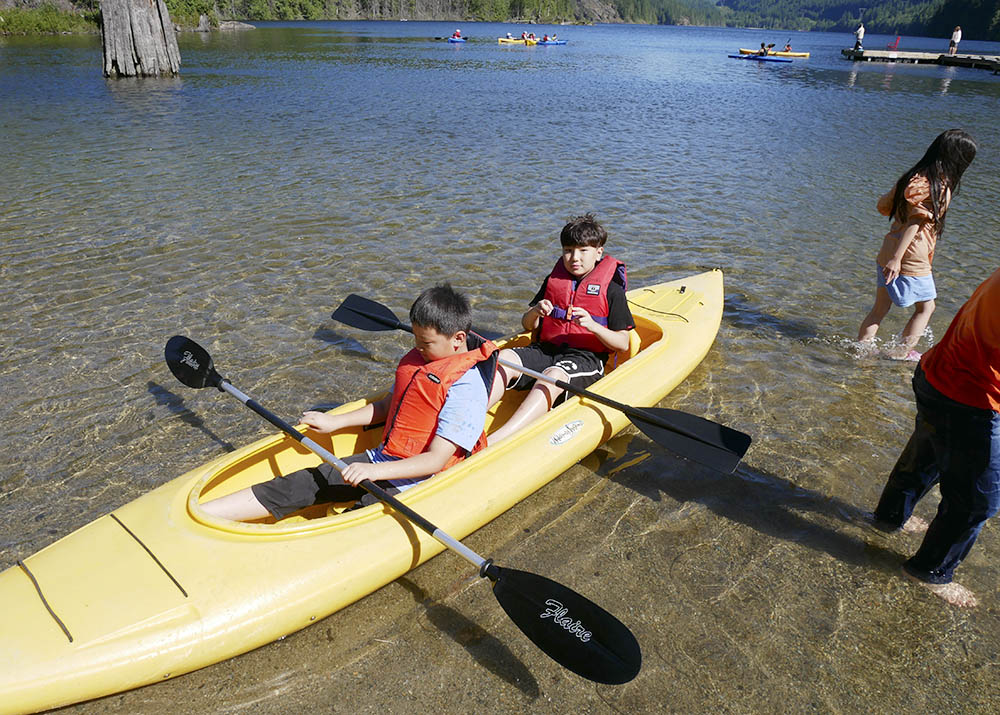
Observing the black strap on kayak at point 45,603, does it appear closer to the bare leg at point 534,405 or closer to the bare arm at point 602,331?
the bare leg at point 534,405

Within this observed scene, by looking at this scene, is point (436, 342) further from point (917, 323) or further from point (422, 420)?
point (917, 323)

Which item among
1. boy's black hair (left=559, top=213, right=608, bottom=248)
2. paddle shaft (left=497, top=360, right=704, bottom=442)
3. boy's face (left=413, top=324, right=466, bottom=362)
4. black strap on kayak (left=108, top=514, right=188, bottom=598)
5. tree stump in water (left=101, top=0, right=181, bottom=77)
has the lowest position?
black strap on kayak (left=108, top=514, right=188, bottom=598)

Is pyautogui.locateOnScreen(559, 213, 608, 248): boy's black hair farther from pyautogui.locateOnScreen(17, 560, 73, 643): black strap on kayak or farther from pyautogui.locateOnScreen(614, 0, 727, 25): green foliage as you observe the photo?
pyautogui.locateOnScreen(614, 0, 727, 25): green foliage

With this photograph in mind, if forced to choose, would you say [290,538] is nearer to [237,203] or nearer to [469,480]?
[469,480]

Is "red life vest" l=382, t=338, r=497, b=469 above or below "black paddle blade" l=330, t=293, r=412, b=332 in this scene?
above

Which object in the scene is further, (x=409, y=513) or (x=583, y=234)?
(x=583, y=234)

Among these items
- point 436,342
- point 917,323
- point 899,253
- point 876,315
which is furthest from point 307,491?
point 917,323

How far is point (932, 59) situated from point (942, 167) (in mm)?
44319

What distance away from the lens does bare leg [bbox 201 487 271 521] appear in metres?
3.05

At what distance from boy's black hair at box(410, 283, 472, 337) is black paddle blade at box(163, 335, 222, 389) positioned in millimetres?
1706

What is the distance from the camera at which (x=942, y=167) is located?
13.6ft

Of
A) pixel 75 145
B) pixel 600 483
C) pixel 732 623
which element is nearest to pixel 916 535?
pixel 732 623

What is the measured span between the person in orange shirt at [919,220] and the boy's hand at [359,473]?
3.81m

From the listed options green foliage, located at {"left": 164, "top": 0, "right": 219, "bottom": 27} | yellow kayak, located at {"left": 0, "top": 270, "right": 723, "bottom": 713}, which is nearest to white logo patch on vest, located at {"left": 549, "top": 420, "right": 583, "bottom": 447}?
yellow kayak, located at {"left": 0, "top": 270, "right": 723, "bottom": 713}
